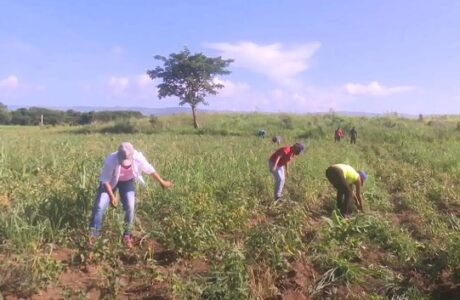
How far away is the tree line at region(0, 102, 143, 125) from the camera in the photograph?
44062 millimetres

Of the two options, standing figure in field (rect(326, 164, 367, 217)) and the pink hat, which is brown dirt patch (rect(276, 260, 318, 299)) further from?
standing figure in field (rect(326, 164, 367, 217))

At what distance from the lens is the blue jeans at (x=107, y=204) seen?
Answer: 5.44 metres

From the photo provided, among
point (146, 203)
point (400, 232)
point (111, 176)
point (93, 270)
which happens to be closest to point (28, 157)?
point (146, 203)

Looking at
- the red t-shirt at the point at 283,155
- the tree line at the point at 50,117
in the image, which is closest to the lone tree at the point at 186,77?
the tree line at the point at 50,117

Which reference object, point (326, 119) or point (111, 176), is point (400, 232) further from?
point (326, 119)

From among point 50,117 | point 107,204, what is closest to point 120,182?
point 107,204

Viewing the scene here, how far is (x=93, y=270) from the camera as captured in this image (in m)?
4.91

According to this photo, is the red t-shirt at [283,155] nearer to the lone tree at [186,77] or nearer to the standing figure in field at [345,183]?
the standing figure in field at [345,183]

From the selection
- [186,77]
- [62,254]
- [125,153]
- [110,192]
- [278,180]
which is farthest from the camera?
[186,77]

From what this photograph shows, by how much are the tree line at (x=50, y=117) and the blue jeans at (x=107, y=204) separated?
38197 mm

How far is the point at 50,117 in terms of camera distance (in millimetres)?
45625

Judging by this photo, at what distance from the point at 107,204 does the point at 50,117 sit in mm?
42989

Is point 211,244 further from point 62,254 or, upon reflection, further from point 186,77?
point 186,77

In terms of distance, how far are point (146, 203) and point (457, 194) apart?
6.32 meters
